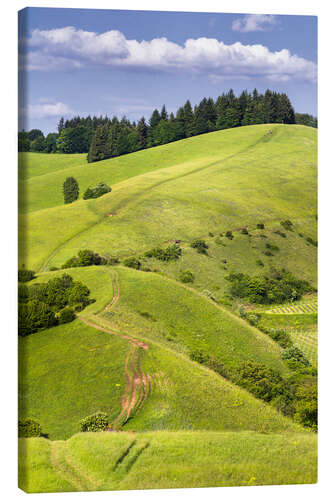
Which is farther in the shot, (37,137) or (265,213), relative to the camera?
(265,213)

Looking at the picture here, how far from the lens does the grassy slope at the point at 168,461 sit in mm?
15734

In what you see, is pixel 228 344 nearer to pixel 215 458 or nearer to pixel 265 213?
pixel 215 458

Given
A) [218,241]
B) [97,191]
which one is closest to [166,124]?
[97,191]

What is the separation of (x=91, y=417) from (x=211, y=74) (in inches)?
608

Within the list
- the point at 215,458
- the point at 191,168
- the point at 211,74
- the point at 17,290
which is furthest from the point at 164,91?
the point at 215,458

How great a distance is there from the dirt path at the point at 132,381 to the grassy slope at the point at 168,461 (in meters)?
0.78

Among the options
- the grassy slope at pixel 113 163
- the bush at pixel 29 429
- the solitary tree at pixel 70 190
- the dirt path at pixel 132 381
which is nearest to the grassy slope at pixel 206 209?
the grassy slope at pixel 113 163

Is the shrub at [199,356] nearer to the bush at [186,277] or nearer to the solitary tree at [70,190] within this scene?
the bush at [186,277]

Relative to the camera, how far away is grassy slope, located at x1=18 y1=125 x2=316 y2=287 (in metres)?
21.6

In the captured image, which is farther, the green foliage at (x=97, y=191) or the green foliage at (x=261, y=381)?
the green foliage at (x=97, y=191)

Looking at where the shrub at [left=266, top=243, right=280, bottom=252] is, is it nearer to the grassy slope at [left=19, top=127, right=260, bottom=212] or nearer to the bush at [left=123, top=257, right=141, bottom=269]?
the grassy slope at [left=19, top=127, right=260, bottom=212]

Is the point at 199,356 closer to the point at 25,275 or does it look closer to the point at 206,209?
the point at 25,275

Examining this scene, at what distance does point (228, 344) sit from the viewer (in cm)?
1983

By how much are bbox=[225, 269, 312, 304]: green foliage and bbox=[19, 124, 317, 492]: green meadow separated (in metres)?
0.40
